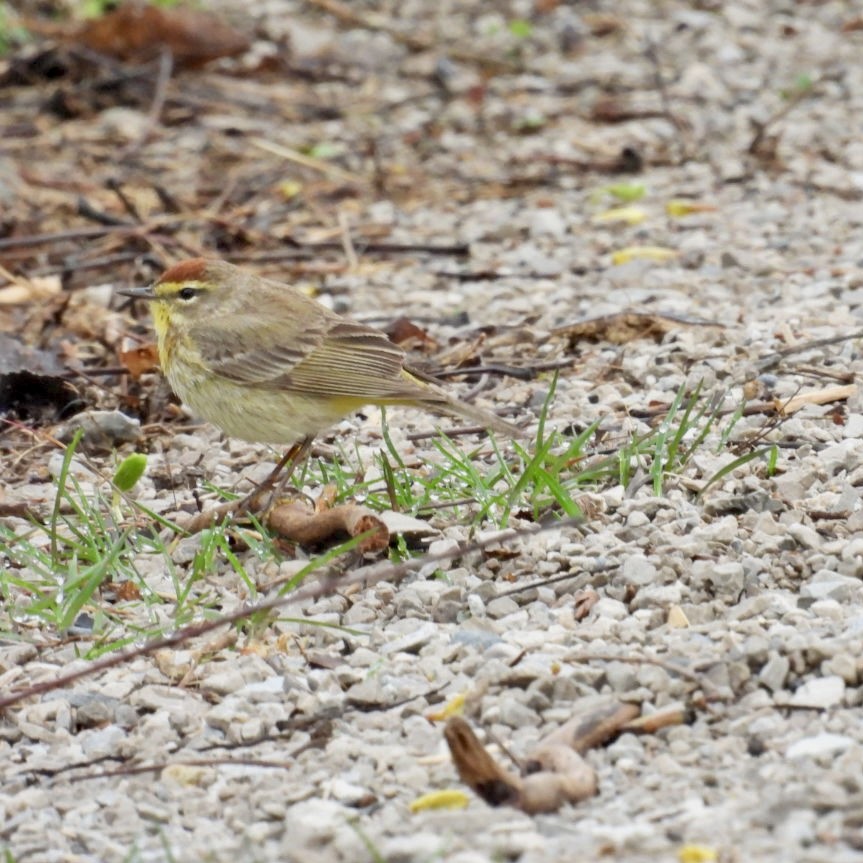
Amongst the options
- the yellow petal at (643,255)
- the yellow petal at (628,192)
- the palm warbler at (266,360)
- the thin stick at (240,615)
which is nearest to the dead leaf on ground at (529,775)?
the thin stick at (240,615)

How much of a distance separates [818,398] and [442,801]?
304cm

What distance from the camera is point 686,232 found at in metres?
9.02

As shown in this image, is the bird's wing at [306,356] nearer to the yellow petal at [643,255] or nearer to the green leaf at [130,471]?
the green leaf at [130,471]

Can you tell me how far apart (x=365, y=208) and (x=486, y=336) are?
111 inches

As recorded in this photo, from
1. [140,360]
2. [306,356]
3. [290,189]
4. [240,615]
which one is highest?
[240,615]

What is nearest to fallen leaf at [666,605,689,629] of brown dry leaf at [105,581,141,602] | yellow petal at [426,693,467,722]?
yellow petal at [426,693,467,722]

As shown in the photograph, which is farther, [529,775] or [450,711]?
[450,711]

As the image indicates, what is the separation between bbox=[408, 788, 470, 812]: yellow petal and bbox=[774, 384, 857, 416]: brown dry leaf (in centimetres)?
282

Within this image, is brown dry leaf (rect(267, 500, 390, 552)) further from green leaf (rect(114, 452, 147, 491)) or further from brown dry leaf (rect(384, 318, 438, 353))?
brown dry leaf (rect(384, 318, 438, 353))

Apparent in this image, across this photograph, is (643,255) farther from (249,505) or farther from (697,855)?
(697,855)

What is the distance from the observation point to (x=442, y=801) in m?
3.71

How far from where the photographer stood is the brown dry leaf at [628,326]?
23.9ft

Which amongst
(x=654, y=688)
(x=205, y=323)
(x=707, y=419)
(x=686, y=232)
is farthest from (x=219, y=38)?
(x=654, y=688)

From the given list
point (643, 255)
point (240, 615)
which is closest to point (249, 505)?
point (240, 615)
